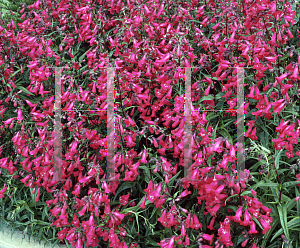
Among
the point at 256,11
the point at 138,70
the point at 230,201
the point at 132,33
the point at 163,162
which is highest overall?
the point at 256,11

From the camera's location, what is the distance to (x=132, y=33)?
4.15 m

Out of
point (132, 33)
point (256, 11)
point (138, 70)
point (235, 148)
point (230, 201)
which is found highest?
point (256, 11)

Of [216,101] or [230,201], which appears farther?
[216,101]

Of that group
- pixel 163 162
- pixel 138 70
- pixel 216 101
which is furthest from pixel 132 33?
pixel 163 162

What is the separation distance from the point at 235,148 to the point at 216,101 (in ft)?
5.52

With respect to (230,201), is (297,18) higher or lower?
higher

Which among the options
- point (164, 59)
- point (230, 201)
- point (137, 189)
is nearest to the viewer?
point (230, 201)

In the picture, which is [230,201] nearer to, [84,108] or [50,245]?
[84,108]

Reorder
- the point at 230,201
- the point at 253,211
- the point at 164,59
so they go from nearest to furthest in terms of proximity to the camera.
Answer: the point at 253,211, the point at 230,201, the point at 164,59

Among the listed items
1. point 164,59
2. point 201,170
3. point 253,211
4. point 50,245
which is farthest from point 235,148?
point 50,245

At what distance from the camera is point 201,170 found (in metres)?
3.05

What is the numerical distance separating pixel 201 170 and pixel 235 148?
1.36ft

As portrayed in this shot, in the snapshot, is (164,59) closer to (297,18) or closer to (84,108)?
(84,108)

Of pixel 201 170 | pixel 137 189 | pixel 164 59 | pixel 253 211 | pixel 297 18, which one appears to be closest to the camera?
pixel 253 211
